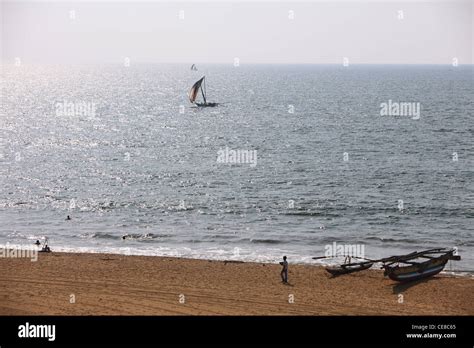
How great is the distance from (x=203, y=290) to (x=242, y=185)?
30883 mm

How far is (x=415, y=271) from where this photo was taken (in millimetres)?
31422

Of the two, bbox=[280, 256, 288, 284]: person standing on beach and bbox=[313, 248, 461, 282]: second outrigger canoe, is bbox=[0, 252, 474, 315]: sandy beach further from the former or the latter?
bbox=[313, 248, 461, 282]: second outrigger canoe

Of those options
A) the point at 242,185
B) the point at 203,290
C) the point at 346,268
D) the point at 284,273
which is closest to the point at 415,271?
the point at 346,268

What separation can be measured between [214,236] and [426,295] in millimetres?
17375

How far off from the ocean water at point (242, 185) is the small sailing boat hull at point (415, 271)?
4.68 m

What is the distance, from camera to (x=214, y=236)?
43.5m

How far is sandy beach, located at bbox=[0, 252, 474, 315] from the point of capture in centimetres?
2559

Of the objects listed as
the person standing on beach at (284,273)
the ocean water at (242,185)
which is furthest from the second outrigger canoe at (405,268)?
the ocean water at (242,185)

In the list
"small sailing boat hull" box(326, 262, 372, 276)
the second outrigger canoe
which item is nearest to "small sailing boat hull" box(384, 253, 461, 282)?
the second outrigger canoe

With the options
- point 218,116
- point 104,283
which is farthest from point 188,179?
point 218,116

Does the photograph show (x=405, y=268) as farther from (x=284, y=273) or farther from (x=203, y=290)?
(x=203, y=290)

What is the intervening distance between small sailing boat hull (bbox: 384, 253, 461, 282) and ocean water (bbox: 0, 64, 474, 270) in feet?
15.4
